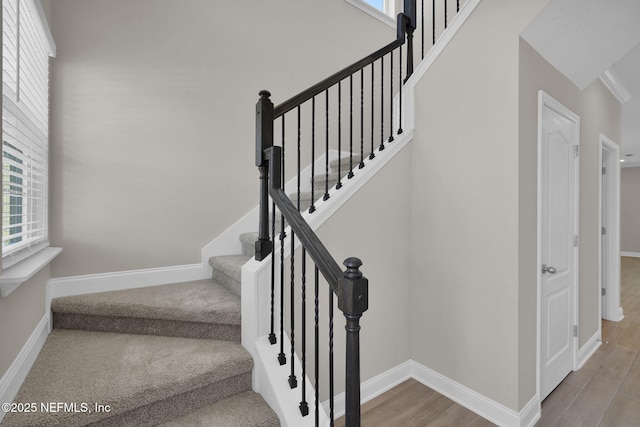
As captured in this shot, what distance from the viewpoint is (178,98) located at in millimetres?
2523

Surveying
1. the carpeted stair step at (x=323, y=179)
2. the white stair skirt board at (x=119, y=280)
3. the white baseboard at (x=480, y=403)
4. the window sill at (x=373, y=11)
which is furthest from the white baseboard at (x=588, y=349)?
the window sill at (x=373, y=11)

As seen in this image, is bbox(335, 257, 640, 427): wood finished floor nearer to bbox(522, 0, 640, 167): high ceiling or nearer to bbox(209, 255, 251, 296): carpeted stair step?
bbox(209, 255, 251, 296): carpeted stair step

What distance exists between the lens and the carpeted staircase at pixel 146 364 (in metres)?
1.30

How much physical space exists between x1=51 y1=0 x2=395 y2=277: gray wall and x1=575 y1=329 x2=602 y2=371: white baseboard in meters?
3.18

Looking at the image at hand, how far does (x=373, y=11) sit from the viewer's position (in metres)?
3.77

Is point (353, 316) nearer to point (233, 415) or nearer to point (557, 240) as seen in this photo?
point (233, 415)

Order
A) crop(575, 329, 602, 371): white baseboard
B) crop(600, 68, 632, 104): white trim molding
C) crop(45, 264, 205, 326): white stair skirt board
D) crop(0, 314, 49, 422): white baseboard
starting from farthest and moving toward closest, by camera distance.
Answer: crop(600, 68, 632, 104): white trim molding < crop(575, 329, 602, 371): white baseboard < crop(45, 264, 205, 326): white stair skirt board < crop(0, 314, 49, 422): white baseboard

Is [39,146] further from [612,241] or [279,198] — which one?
[612,241]

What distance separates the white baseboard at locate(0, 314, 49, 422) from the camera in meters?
1.26

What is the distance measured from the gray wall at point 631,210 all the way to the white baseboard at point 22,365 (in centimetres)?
1205

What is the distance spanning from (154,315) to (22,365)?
23.1 inches

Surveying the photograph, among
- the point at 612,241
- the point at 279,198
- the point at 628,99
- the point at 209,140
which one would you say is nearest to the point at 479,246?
the point at 279,198

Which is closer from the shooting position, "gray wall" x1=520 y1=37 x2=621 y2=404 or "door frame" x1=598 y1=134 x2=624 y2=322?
"gray wall" x1=520 y1=37 x2=621 y2=404

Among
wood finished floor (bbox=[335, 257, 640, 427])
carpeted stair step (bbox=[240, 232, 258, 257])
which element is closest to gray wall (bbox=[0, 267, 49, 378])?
carpeted stair step (bbox=[240, 232, 258, 257])
